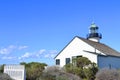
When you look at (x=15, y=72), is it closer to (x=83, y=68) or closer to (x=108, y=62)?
(x=83, y=68)

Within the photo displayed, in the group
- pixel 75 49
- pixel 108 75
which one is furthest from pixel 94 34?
pixel 108 75

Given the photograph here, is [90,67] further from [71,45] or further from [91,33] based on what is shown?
[91,33]

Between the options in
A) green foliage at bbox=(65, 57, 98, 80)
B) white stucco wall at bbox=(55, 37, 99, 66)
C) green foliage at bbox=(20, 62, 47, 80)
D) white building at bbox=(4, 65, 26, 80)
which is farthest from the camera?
white stucco wall at bbox=(55, 37, 99, 66)

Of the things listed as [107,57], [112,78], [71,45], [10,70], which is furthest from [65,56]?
[10,70]

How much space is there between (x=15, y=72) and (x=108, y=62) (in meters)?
17.5

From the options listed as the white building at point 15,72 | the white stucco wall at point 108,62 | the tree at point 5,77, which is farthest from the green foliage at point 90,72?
the tree at point 5,77

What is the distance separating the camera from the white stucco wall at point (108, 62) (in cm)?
4029

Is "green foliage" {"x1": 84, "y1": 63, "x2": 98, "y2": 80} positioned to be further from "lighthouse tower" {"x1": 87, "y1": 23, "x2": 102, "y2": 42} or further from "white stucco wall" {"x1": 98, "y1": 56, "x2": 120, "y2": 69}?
"lighthouse tower" {"x1": 87, "y1": 23, "x2": 102, "y2": 42}

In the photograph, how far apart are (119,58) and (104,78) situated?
1430 centimetres

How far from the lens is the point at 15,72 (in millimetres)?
27953

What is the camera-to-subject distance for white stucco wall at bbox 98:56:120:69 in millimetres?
40287

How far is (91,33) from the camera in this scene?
50406 mm

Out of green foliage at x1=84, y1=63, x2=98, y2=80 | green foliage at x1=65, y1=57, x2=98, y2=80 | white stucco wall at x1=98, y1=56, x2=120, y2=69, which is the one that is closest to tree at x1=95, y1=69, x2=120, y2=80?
green foliage at x1=84, y1=63, x2=98, y2=80

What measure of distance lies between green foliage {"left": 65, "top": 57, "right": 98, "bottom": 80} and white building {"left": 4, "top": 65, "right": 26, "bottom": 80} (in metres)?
7.68
